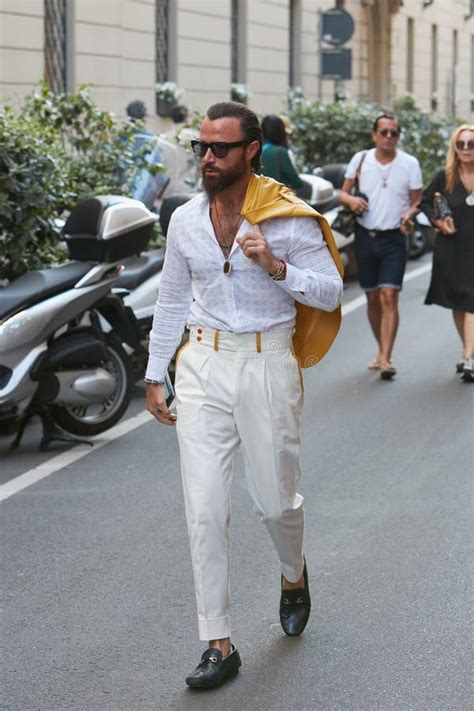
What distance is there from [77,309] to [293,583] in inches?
141

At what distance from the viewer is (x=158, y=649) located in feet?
16.8

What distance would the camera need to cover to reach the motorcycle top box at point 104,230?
8742 millimetres

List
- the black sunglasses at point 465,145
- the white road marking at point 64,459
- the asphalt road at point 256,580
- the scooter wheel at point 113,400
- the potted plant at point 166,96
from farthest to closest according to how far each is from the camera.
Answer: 1. the potted plant at point 166,96
2. the black sunglasses at point 465,145
3. the scooter wheel at point 113,400
4. the white road marking at point 64,459
5. the asphalt road at point 256,580

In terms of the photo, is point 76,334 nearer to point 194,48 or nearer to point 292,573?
point 292,573

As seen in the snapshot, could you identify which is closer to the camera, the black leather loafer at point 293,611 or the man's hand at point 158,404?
the man's hand at point 158,404

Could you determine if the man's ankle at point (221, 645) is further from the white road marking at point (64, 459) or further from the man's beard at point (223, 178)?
the white road marking at point (64, 459)

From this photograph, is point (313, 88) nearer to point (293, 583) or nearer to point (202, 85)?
point (202, 85)

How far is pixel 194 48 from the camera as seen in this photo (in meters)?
24.1

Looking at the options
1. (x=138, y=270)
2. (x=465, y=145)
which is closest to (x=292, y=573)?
(x=138, y=270)

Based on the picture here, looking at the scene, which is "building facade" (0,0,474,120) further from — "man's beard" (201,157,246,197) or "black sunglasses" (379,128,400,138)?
"man's beard" (201,157,246,197)

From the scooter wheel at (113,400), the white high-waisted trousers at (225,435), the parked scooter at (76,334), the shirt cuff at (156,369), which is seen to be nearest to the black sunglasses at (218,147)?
the white high-waisted trousers at (225,435)

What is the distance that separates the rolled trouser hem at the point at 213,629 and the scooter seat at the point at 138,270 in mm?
5551

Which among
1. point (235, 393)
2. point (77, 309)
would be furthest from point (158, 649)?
point (77, 309)

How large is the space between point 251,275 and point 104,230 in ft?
13.0
